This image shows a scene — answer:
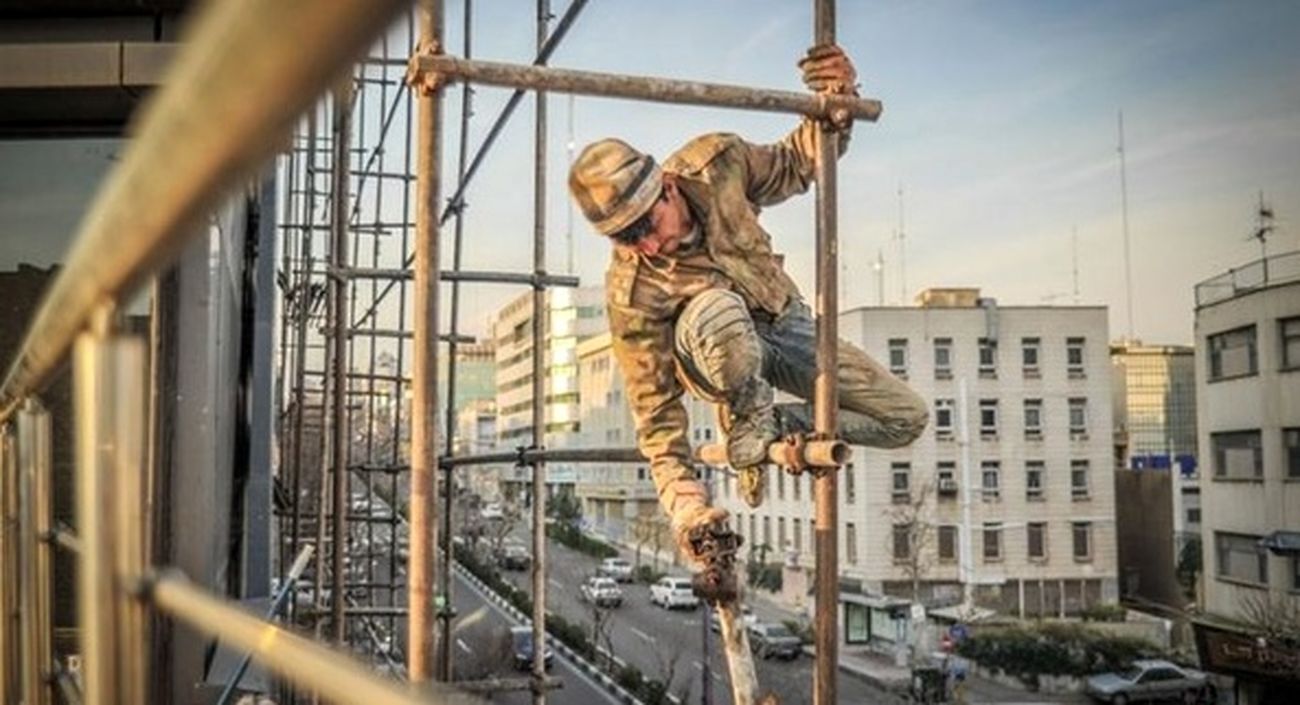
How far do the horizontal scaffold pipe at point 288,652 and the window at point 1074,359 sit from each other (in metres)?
21.4

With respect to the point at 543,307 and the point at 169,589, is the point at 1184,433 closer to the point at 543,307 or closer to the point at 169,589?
the point at 543,307

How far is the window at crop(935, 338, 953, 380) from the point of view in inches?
775

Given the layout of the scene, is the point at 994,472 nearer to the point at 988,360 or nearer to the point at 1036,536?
the point at 1036,536

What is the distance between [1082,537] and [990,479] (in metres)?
2.08

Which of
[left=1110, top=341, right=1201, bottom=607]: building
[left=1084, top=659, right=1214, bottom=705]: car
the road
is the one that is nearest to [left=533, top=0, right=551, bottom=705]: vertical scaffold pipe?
the road

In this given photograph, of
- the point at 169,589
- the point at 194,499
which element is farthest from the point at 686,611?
the point at 169,589

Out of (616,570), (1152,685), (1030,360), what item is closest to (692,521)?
(1152,685)

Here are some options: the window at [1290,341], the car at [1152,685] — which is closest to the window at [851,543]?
the car at [1152,685]

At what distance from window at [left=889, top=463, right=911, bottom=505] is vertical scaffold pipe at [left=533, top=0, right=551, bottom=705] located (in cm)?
1578

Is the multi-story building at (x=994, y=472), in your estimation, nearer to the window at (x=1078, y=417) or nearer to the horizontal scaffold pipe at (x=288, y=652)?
the window at (x=1078, y=417)

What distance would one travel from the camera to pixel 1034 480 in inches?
830

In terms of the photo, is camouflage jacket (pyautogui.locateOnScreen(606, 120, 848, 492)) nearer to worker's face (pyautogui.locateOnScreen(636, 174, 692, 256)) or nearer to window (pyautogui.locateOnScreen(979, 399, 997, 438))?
worker's face (pyautogui.locateOnScreen(636, 174, 692, 256))

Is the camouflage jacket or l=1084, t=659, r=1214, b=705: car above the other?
the camouflage jacket

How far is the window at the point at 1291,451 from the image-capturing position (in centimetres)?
1467
